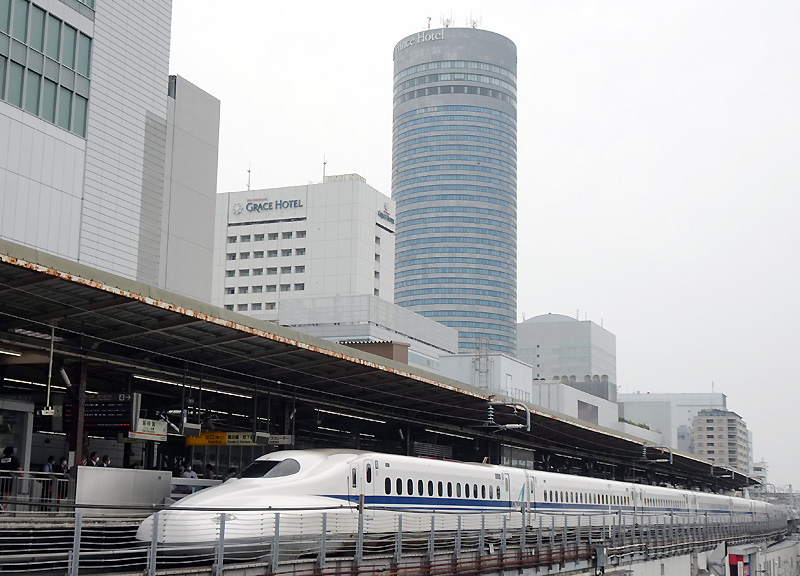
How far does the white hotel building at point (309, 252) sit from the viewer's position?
444 ft

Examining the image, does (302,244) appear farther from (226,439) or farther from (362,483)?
(362,483)

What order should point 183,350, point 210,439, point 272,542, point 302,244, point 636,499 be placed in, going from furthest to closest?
1. point 302,244
2. point 636,499
3. point 210,439
4. point 183,350
5. point 272,542

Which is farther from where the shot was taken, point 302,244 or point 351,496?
point 302,244

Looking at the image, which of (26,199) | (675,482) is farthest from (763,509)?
(26,199)

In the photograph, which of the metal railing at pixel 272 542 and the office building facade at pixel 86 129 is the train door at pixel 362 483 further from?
the office building facade at pixel 86 129

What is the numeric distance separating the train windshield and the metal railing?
1438 millimetres

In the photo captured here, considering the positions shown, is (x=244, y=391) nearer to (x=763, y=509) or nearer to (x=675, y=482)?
(x=763, y=509)

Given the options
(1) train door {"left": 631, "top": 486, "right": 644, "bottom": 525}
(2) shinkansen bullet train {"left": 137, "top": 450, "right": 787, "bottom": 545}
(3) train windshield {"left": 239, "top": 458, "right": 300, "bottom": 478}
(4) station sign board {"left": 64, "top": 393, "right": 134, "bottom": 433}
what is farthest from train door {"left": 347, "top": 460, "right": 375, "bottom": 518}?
(1) train door {"left": 631, "top": 486, "right": 644, "bottom": 525}

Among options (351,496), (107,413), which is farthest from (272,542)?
(107,413)

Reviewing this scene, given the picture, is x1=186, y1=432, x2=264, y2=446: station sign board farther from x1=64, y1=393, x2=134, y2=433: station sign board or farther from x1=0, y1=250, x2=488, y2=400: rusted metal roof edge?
x1=64, y1=393, x2=134, y2=433: station sign board

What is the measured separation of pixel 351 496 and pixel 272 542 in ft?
22.8

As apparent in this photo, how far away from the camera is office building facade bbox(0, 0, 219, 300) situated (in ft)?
133

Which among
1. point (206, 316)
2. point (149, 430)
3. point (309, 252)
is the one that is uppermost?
point (309, 252)

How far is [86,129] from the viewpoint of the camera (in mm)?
45531
